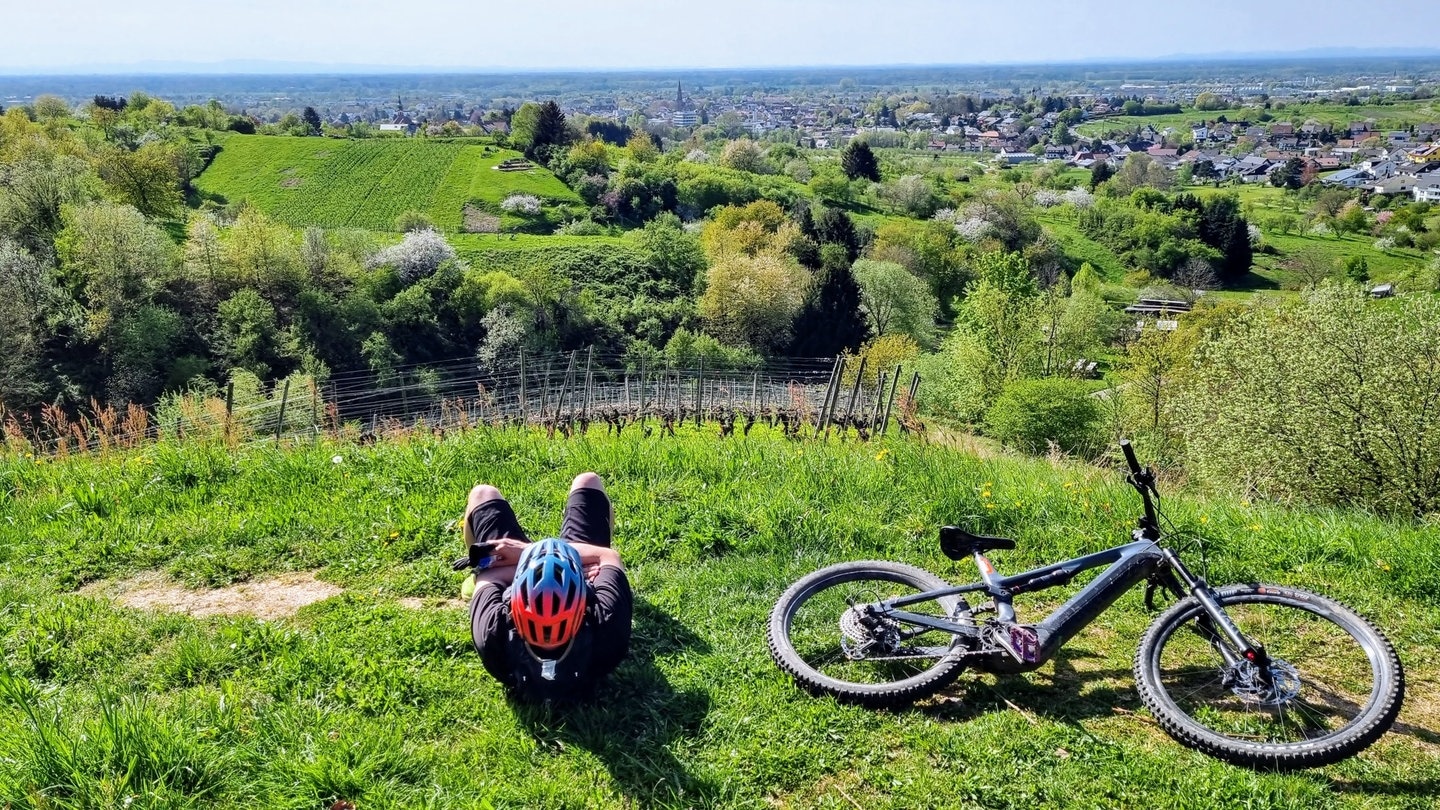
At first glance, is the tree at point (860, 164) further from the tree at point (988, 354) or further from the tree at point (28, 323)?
the tree at point (28, 323)

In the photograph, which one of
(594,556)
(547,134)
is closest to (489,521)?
(594,556)

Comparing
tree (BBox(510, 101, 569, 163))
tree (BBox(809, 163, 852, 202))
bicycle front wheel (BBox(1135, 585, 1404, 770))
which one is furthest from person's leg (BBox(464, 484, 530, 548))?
tree (BBox(809, 163, 852, 202))

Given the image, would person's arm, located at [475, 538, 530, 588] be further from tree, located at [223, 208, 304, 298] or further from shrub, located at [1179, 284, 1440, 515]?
tree, located at [223, 208, 304, 298]

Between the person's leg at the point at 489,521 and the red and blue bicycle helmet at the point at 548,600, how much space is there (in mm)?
1170

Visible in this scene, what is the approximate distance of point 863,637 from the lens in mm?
4680

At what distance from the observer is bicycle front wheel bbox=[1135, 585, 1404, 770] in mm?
3783

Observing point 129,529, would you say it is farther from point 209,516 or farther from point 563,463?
point 563,463

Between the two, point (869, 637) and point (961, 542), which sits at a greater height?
point (961, 542)

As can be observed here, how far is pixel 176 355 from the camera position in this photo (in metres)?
39.1

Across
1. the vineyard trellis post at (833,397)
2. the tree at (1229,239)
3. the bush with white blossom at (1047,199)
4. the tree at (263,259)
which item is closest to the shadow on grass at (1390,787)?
the vineyard trellis post at (833,397)

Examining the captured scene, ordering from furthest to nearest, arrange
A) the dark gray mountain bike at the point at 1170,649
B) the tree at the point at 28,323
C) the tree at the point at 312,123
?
the tree at the point at 312,123 < the tree at the point at 28,323 < the dark gray mountain bike at the point at 1170,649

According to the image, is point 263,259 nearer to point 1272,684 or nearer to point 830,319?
point 830,319

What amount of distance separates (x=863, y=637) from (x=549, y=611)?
177 centimetres

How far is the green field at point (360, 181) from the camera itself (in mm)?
73938
